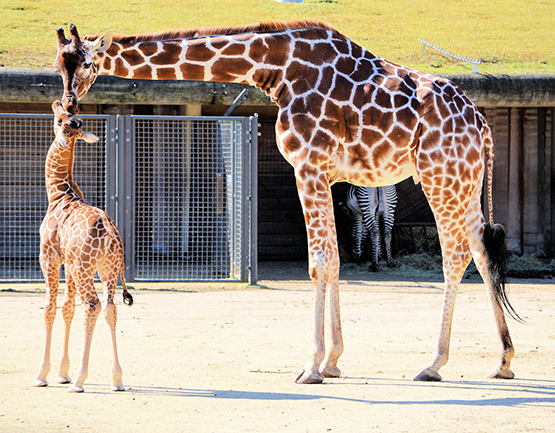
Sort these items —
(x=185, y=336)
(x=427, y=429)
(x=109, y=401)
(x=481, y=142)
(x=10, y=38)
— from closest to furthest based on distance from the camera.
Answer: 1. (x=427, y=429)
2. (x=109, y=401)
3. (x=481, y=142)
4. (x=185, y=336)
5. (x=10, y=38)

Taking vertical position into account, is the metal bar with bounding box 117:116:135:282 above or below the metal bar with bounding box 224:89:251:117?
below

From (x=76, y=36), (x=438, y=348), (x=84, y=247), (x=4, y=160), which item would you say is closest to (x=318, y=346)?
(x=438, y=348)

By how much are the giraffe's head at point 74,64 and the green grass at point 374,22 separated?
7.87m

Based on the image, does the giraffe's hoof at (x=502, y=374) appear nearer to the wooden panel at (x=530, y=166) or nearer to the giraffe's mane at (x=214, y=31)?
the giraffe's mane at (x=214, y=31)

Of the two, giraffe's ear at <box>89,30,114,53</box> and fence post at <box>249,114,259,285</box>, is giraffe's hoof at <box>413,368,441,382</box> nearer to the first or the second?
giraffe's ear at <box>89,30,114,53</box>

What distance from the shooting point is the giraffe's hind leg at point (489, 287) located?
6026 millimetres

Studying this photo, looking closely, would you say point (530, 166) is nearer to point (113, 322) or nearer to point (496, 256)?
point (496, 256)

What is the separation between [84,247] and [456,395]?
2923mm

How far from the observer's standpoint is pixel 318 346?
5.88 meters

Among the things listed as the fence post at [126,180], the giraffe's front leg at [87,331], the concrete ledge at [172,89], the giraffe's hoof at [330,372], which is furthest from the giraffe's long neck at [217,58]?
the concrete ledge at [172,89]

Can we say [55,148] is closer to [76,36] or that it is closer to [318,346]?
[76,36]

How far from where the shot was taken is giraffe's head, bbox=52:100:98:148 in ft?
19.1

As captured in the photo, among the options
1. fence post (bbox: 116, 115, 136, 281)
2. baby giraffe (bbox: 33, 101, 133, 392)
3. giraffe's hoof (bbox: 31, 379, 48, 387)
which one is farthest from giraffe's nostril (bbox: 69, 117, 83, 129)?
fence post (bbox: 116, 115, 136, 281)

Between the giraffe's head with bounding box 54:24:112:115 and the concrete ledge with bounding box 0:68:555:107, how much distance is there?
18.5 feet
